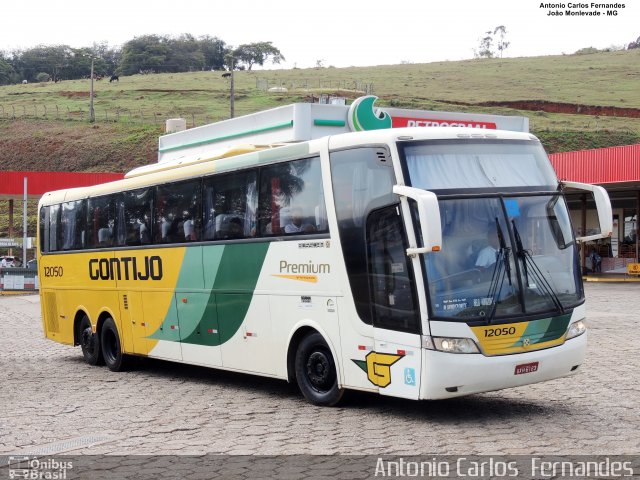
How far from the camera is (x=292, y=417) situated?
10547mm

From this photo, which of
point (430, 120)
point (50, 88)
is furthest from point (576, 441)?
point (50, 88)

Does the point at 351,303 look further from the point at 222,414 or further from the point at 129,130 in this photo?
the point at 129,130

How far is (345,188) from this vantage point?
1070 cm

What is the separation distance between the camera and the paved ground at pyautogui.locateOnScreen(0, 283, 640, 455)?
8773 millimetres

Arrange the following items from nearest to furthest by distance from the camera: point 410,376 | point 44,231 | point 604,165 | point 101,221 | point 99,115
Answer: point 410,376 → point 101,221 → point 44,231 → point 604,165 → point 99,115

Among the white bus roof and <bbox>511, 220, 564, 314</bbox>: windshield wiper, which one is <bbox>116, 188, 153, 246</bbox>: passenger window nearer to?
the white bus roof

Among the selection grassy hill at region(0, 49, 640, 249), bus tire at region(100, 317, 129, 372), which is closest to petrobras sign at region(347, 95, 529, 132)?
bus tire at region(100, 317, 129, 372)

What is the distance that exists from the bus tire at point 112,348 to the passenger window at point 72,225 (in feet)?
5.55

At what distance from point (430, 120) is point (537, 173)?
370 inches

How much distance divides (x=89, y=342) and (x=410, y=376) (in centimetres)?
898

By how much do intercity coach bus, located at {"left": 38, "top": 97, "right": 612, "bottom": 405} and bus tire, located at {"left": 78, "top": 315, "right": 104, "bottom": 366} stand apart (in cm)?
338

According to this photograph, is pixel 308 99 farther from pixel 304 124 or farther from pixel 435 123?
pixel 304 124

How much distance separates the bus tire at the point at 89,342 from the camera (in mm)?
16812

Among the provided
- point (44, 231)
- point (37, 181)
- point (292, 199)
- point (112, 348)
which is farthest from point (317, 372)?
point (37, 181)
